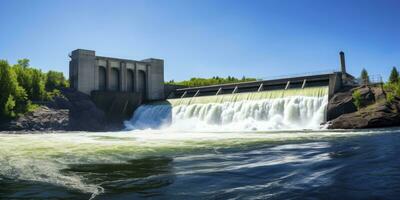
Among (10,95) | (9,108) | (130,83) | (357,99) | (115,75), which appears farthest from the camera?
(130,83)

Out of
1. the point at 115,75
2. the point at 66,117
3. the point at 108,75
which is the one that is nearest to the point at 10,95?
the point at 66,117

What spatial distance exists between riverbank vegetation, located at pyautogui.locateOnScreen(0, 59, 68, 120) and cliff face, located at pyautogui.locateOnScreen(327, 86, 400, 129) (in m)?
32.4

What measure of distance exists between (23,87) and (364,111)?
39.7 m

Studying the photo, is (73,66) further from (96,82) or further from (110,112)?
(110,112)

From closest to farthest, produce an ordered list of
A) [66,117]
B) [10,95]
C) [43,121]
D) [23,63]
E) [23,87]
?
[43,121]
[10,95]
[66,117]
[23,87]
[23,63]

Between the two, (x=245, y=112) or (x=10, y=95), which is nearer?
(x=245, y=112)

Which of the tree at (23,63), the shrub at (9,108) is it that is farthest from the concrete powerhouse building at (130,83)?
the shrub at (9,108)

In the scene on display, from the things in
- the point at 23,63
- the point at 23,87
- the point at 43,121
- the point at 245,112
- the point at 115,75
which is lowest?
the point at 43,121

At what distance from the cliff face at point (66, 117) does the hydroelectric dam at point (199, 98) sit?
2.87m

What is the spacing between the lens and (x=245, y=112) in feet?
125

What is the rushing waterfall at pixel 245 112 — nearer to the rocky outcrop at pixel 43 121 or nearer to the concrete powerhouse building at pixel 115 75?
the rocky outcrop at pixel 43 121

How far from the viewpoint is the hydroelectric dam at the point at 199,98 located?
115 ft

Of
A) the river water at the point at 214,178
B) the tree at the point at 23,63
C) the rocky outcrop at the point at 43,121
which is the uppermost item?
the tree at the point at 23,63

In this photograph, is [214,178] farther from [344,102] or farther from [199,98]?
[199,98]
